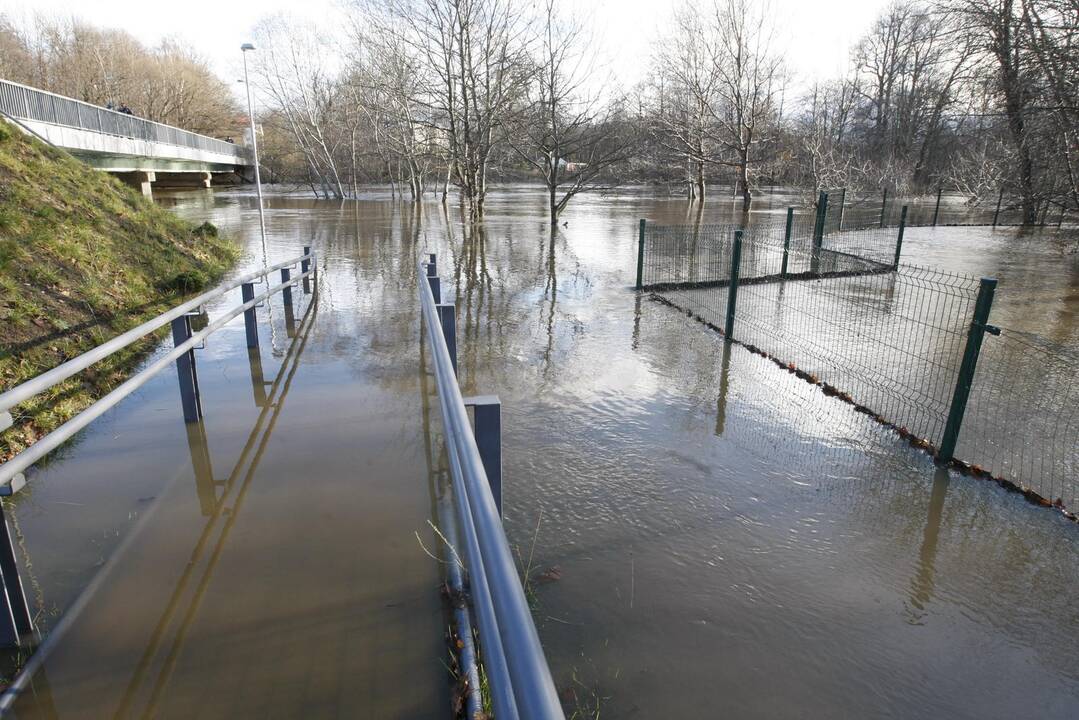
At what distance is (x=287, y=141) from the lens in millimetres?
59219

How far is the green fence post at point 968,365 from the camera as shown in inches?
179

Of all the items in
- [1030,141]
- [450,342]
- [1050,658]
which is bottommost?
[1050,658]

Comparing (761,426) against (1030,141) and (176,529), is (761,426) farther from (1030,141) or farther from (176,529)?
(1030,141)

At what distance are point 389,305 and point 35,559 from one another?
6.70 m

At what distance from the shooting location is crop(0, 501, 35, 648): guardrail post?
8.55 feet

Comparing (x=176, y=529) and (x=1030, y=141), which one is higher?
(x=1030, y=141)

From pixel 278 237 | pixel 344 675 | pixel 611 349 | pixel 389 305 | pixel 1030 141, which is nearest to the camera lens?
pixel 344 675

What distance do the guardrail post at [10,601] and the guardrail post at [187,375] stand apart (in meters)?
2.17

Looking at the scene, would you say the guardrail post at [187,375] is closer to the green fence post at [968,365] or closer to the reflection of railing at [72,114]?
the green fence post at [968,365]

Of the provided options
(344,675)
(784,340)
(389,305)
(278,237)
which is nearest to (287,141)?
(278,237)

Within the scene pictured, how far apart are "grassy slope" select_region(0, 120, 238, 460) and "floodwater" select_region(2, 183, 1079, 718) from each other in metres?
0.53

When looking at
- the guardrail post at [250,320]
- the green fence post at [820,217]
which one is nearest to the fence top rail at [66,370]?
the guardrail post at [250,320]

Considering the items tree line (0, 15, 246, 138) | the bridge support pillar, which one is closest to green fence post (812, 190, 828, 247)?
the bridge support pillar

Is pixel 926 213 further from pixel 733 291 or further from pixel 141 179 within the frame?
pixel 141 179
